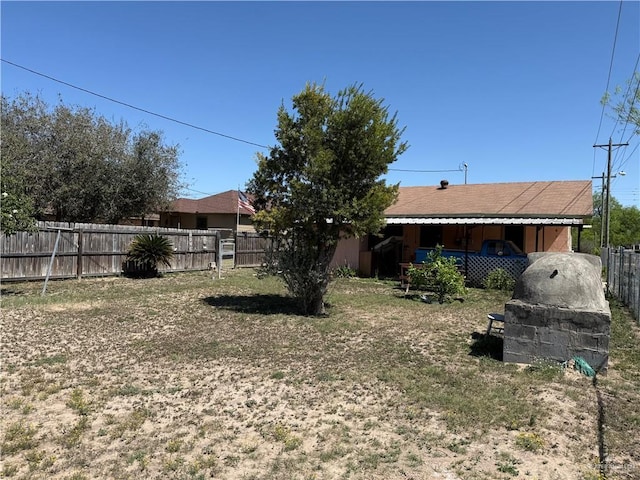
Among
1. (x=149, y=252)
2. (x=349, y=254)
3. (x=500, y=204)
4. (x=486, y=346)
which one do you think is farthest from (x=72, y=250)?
(x=500, y=204)

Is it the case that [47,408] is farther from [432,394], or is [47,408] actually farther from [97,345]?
[432,394]

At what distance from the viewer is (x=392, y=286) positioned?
15.6 meters

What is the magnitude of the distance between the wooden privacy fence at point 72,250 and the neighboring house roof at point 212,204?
708 inches

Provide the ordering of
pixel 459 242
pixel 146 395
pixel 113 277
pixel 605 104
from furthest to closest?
pixel 459 242
pixel 113 277
pixel 605 104
pixel 146 395

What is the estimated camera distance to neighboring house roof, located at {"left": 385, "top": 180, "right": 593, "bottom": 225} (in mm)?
16500

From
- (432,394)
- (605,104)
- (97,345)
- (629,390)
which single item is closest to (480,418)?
(432,394)

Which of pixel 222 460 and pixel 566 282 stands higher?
pixel 566 282

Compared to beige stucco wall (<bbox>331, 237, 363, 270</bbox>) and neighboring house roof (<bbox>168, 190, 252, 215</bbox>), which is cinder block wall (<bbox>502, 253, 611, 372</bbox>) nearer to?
beige stucco wall (<bbox>331, 237, 363, 270</bbox>)

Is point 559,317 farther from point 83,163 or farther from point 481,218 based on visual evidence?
point 83,163

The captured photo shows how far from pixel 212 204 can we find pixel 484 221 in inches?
1034

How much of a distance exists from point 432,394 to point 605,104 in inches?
495

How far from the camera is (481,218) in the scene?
1728 cm

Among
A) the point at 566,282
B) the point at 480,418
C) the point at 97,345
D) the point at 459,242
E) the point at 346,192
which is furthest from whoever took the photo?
the point at 459,242

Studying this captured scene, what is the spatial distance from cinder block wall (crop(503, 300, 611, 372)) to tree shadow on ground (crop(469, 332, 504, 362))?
Answer: 17.5 inches
